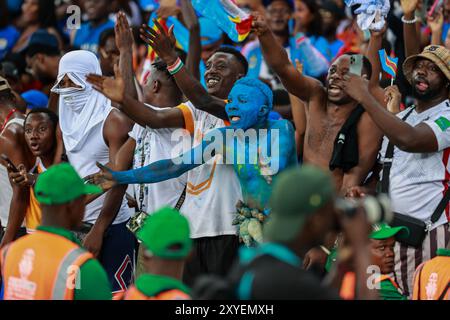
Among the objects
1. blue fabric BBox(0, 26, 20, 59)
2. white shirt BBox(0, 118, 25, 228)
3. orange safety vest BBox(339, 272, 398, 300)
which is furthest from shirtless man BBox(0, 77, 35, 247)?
blue fabric BBox(0, 26, 20, 59)

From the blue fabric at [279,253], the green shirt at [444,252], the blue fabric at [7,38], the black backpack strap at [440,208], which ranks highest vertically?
the blue fabric at [7,38]

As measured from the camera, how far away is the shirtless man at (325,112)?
757 cm

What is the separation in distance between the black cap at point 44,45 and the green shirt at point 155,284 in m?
7.25

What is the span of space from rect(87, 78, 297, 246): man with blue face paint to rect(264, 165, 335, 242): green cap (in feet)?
8.57

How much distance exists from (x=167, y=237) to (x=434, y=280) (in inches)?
A: 91.4

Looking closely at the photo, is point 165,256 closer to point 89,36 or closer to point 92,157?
point 92,157

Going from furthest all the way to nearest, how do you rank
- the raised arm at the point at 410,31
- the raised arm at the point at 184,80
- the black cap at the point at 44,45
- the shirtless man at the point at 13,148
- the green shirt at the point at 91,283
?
the black cap at the point at 44,45 → the raised arm at the point at 410,31 → the shirtless man at the point at 13,148 → the raised arm at the point at 184,80 → the green shirt at the point at 91,283

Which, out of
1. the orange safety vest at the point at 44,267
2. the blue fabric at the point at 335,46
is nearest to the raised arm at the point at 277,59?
the orange safety vest at the point at 44,267

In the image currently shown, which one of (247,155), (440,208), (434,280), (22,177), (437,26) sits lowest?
(434,280)

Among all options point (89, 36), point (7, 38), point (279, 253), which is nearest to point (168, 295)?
point (279, 253)

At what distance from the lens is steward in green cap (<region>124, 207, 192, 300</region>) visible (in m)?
4.97

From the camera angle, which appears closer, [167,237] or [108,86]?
[167,237]

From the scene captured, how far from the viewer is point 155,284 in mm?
4965

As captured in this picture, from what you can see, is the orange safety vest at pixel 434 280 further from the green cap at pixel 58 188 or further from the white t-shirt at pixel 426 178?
the green cap at pixel 58 188
